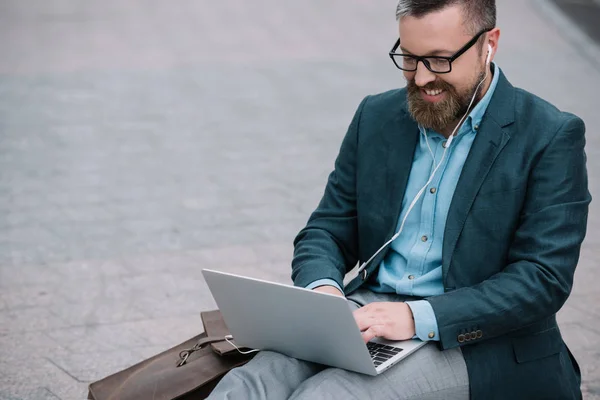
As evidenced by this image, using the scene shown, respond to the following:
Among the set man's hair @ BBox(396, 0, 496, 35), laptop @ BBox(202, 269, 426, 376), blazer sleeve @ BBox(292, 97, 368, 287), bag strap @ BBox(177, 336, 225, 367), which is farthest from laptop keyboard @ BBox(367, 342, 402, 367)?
man's hair @ BBox(396, 0, 496, 35)

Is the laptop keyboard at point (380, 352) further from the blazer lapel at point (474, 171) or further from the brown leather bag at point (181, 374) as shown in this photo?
the brown leather bag at point (181, 374)

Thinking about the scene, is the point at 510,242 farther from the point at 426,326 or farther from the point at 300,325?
the point at 300,325

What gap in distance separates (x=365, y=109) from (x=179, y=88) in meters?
5.21

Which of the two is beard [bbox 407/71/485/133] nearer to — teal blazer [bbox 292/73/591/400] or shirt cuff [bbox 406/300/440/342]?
teal blazer [bbox 292/73/591/400]

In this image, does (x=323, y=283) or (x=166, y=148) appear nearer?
(x=323, y=283)

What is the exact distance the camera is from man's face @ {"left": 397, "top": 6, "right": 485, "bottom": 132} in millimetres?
2709

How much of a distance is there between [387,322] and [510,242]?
0.42 metres

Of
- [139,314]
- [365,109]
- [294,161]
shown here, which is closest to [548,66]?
[294,161]

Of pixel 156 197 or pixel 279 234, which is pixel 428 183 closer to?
pixel 279 234

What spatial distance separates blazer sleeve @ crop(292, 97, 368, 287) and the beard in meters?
0.32

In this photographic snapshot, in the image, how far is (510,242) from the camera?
2801mm

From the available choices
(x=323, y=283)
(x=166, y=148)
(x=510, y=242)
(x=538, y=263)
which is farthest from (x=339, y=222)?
(x=166, y=148)

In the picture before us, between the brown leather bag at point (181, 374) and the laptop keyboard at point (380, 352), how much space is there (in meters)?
0.46

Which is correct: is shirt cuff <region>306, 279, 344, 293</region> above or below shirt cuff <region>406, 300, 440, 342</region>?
below
